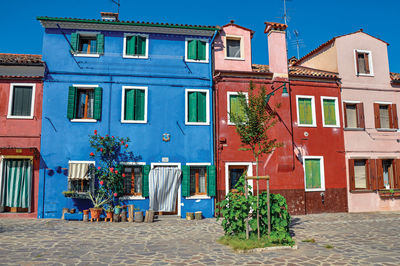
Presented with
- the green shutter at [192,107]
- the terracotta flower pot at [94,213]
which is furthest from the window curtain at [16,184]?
the green shutter at [192,107]

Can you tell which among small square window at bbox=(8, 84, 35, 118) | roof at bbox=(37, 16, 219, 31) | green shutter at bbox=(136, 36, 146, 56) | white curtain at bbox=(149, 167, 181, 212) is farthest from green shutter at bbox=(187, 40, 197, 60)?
small square window at bbox=(8, 84, 35, 118)

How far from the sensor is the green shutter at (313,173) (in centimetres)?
1434

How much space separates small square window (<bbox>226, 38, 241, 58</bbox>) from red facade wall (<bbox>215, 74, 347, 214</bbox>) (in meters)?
1.43

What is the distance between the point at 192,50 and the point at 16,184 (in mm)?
9768

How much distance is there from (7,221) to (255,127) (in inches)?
397

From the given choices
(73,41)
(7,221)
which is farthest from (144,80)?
(7,221)

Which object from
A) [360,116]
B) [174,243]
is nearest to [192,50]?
[360,116]

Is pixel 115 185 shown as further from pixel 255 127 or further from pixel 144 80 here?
pixel 255 127

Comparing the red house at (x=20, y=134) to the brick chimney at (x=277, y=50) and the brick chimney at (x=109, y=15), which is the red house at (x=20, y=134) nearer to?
the brick chimney at (x=109, y=15)

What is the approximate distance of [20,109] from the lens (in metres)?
13.2

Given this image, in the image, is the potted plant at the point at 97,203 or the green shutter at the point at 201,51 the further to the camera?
the green shutter at the point at 201,51

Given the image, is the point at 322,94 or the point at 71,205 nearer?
the point at 71,205

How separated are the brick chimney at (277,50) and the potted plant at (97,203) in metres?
9.69

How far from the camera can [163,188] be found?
13.1 meters
